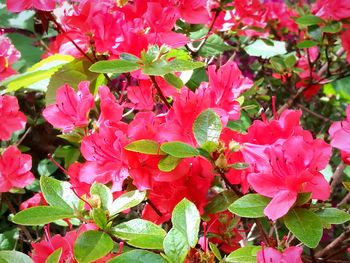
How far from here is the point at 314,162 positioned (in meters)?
0.74

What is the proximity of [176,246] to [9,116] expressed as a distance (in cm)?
65

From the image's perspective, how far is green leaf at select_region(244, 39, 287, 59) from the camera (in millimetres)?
1805

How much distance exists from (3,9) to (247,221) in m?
0.96

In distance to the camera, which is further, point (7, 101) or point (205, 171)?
Result: point (7, 101)

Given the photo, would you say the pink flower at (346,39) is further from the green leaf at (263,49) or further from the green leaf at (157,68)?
the green leaf at (157,68)

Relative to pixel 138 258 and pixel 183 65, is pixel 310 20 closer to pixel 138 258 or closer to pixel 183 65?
pixel 183 65

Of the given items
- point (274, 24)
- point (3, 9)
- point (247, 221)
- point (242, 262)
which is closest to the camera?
point (242, 262)

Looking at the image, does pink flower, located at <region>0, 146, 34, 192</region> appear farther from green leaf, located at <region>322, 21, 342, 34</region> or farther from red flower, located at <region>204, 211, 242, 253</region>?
green leaf, located at <region>322, 21, 342, 34</region>

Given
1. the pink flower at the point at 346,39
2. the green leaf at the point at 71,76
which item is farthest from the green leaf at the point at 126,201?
the pink flower at the point at 346,39

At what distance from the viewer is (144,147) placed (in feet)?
2.56

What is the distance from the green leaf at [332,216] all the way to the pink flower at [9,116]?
685 mm

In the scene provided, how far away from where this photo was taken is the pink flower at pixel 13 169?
3.81ft

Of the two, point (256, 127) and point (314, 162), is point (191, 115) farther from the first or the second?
point (314, 162)

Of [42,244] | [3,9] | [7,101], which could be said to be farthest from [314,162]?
[3,9]
